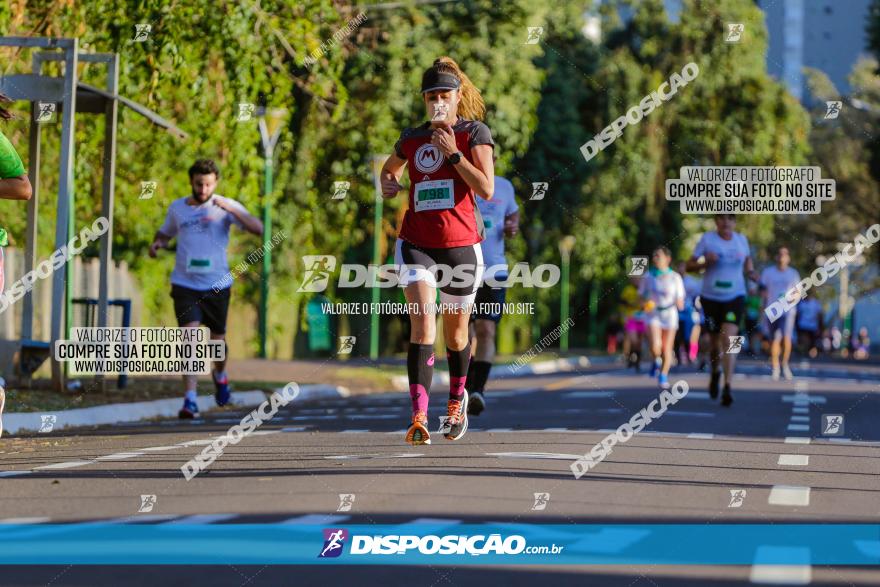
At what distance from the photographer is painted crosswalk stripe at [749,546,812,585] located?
5965 millimetres

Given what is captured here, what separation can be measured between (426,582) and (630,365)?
90.5 feet

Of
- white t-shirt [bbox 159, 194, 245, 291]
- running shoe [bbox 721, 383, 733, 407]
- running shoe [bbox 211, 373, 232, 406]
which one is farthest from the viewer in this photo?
running shoe [bbox 721, 383, 733, 407]

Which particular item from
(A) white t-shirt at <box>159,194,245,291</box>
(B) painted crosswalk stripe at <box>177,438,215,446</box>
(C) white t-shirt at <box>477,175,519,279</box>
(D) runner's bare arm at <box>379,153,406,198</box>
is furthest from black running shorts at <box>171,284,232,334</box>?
(D) runner's bare arm at <box>379,153,406,198</box>

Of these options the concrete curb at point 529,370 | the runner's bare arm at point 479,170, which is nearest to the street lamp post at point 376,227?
the concrete curb at point 529,370

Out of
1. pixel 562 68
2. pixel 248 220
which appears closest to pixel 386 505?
pixel 248 220

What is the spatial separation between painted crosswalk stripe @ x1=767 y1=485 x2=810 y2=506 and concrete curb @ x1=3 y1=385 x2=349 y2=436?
21.9ft

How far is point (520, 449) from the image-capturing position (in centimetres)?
1079

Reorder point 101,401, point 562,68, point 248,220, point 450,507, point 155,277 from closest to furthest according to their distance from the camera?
point 450,507 → point 248,220 → point 101,401 → point 155,277 → point 562,68

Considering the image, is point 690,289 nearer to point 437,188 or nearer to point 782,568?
point 437,188

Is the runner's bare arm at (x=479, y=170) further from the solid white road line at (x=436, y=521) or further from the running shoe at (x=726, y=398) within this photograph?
the running shoe at (x=726, y=398)

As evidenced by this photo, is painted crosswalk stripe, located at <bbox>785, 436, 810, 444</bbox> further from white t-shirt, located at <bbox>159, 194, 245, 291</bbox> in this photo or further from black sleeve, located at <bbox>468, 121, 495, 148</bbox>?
white t-shirt, located at <bbox>159, 194, 245, 291</bbox>

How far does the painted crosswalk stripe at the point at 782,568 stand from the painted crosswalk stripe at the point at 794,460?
371 centimetres

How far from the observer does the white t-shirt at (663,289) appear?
21.7m

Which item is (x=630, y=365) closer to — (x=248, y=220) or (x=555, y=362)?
(x=555, y=362)
